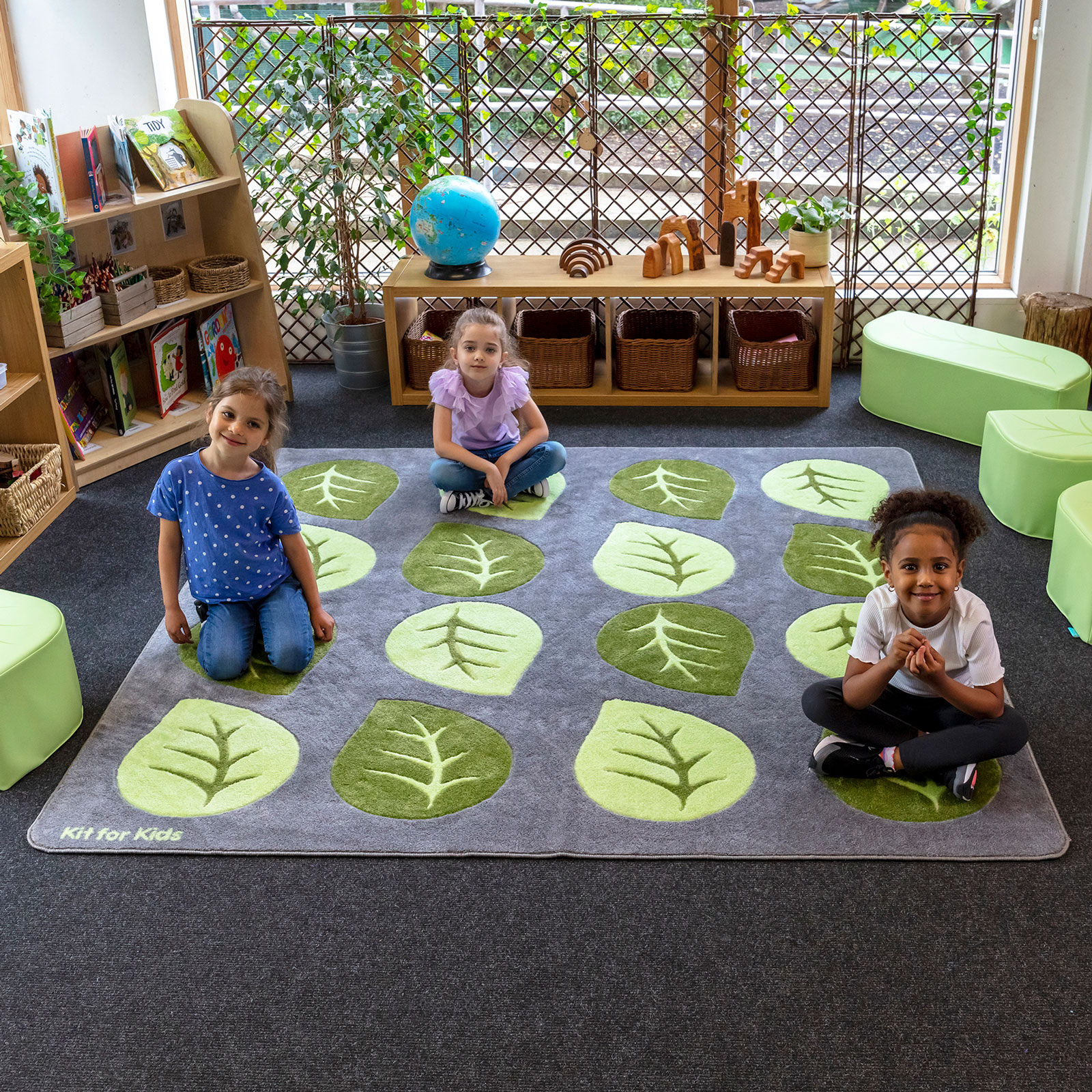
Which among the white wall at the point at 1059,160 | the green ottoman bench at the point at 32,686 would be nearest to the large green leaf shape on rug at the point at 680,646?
the green ottoman bench at the point at 32,686

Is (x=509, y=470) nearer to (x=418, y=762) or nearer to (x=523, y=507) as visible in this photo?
(x=523, y=507)

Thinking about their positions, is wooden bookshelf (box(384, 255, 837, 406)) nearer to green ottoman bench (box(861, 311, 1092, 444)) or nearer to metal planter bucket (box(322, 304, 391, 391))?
metal planter bucket (box(322, 304, 391, 391))

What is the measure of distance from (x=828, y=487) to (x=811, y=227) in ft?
3.85

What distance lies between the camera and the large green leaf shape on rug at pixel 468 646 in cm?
269

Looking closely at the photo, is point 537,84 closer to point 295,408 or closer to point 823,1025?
point 295,408

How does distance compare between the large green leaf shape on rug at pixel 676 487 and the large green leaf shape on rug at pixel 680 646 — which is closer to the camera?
the large green leaf shape on rug at pixel 680 646

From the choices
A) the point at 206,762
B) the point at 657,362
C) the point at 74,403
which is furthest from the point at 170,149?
the point at 206,762

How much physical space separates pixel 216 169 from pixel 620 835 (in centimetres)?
300

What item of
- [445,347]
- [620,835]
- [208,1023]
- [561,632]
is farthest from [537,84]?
[208,1023]

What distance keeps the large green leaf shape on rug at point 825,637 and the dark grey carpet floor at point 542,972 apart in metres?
0.53

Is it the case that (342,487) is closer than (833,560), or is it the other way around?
(833,560)

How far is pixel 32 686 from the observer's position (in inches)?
94.6

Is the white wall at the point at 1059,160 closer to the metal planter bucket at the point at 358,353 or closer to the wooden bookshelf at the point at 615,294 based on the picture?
the wooden bookshelf at the point at 615,294

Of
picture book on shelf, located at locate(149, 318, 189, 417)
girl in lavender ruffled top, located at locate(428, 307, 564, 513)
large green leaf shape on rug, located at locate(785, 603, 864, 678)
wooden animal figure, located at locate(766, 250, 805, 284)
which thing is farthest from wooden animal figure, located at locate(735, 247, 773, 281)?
picture book on shelf, located at locate(149, 318, 189, 417)
